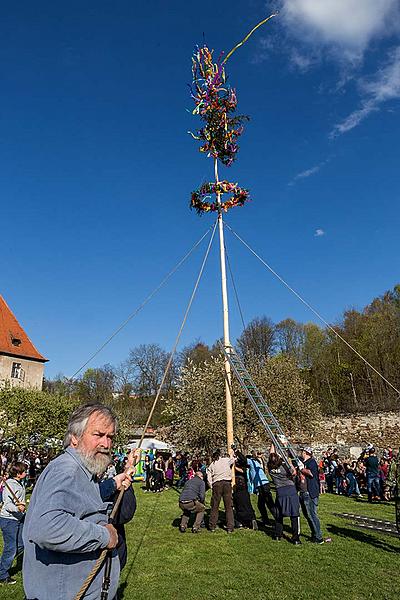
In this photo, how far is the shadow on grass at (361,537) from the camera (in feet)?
30.9

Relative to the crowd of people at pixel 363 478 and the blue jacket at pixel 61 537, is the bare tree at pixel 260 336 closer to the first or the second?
the crowd of people at pixel 363 478

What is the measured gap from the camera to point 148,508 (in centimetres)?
1631

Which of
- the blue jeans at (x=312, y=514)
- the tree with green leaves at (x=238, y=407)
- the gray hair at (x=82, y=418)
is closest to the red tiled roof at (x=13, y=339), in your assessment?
the tree with green leaves at (x=238, y=407)

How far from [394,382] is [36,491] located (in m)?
45.4

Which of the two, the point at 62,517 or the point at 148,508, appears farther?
the point at 148,508

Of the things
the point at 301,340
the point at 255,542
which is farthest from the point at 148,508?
the point at 301,340

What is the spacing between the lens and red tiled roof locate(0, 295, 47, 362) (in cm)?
4362

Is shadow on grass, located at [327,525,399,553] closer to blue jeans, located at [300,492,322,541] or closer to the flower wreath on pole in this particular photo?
blue jeans, located at [300,492,322,541]

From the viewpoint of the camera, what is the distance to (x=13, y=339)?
45.0 meters

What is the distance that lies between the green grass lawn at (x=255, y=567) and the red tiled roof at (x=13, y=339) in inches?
1409

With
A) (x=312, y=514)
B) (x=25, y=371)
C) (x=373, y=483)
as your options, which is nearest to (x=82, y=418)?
(x=312, y=514)

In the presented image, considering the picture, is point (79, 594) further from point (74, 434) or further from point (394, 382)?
point (394, 382)

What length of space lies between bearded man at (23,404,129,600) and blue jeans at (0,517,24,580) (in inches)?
243

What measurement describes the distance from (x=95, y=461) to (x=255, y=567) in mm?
6793
